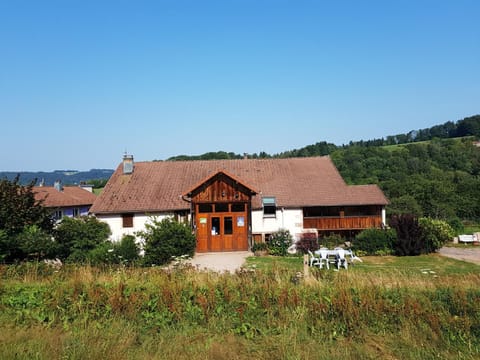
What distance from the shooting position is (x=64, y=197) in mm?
48281

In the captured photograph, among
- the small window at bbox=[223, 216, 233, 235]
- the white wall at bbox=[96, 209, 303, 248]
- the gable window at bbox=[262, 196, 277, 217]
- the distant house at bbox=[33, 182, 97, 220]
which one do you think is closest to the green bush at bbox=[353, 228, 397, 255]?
the white wall at bbox=[96, 209, 303, 248]

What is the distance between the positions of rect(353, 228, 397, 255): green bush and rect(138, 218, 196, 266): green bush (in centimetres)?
1031

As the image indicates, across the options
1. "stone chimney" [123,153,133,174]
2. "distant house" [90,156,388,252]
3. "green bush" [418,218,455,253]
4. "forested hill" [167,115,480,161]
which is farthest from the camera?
"forested hill" [167,115,480,161]

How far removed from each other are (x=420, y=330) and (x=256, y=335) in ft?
10.7

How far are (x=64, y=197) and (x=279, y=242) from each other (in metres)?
34.7

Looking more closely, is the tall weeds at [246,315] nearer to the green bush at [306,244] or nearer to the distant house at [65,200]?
the green bush at [306,244]

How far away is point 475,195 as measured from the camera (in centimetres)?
5069

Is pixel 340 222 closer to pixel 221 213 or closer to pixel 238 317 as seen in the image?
pixel 221 213

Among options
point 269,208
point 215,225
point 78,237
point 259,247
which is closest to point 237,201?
point 215,225

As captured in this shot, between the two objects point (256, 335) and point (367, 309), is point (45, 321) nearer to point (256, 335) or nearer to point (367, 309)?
point (256, 335)

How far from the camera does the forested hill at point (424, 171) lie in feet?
161

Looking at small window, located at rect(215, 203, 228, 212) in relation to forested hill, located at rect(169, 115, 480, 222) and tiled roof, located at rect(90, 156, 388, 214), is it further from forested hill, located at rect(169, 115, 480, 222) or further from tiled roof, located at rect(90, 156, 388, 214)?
forested hill, located at rect(169, 115, 480, 222)

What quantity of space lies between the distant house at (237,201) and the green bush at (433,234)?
2849mm

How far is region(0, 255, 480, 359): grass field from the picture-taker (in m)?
7.06
